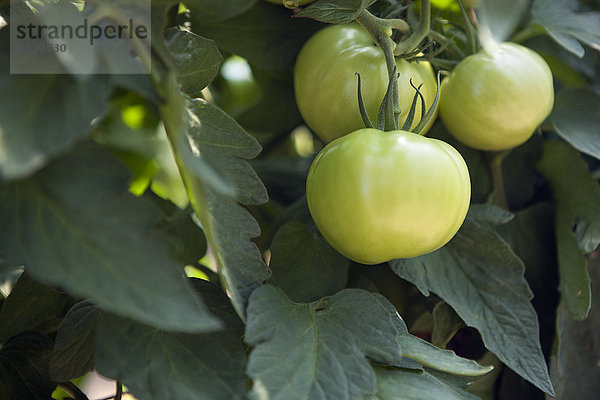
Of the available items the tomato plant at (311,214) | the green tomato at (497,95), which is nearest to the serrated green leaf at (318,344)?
the tomato plant at (311,214)

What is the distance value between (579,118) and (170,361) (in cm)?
26

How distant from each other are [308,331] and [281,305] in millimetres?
16

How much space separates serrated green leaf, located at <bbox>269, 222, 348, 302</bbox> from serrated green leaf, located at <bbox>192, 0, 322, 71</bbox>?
0.09m

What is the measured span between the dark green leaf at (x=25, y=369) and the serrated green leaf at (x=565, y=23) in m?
0.30

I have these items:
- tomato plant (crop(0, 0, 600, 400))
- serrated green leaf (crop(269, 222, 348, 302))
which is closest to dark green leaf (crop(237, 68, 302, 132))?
tomato plant (crop(0, 0, 600, 400))

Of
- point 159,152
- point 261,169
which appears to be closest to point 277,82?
point 261,169

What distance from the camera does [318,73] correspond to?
9.9 inches

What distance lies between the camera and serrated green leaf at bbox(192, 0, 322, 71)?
29 cm

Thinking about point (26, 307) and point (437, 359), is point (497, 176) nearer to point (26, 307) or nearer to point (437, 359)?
point (437, 359)

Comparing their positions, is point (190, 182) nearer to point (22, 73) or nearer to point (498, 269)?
point (22, 73)

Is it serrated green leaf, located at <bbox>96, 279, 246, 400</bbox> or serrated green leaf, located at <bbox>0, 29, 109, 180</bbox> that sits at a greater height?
serrated green leaf, located at <bbox>0, 29, 109, 180</bbox>

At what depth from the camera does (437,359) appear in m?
0.20

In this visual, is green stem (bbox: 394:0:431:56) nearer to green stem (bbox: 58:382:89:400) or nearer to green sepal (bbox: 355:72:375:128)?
green sepal (bbox: 355:72:375:128)

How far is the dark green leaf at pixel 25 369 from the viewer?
24cm
